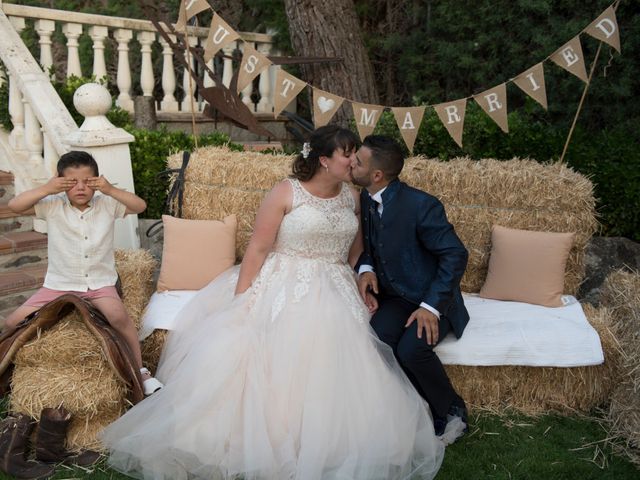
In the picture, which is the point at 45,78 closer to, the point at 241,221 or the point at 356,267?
the point at 241,221

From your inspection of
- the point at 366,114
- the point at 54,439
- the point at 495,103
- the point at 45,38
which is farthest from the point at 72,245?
the point at 45,38

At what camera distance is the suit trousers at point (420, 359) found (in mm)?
3387

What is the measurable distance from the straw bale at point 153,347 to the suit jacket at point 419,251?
1321 mm

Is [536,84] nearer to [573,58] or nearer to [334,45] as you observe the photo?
[573,58]

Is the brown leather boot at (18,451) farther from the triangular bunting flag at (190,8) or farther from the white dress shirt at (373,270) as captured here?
the triangular bunting flag at (190,8)

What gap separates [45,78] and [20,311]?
2832 millimetres

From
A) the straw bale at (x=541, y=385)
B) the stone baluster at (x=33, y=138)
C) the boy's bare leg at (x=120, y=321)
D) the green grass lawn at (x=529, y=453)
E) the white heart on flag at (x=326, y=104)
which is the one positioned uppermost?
the white heart on flag at (x=326, y=104)

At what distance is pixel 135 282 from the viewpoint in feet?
13.0

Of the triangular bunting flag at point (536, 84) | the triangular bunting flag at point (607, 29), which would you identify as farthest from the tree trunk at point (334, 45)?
the triangular bunting flag at point (607, 29)

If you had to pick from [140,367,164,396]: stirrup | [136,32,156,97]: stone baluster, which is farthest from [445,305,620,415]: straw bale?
[136,32,156,97]: stone baluster

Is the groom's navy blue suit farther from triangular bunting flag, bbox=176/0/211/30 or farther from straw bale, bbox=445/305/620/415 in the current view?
triangular bunting flag, bbox=176/0/211/30

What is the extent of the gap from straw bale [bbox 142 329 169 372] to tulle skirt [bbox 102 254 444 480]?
0.34 meters

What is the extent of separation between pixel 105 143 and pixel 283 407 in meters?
2.68

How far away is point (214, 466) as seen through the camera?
9.68 feet
